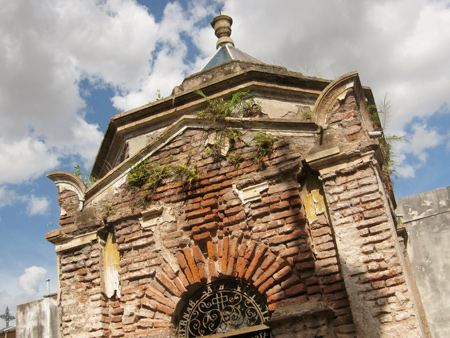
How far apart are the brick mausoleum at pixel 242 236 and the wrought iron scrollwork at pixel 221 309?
0.01m

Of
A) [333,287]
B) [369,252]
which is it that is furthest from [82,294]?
[369,252]

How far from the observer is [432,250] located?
34.2ft

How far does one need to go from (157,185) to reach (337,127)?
2424 millimetres

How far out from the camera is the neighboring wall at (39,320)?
7.91m

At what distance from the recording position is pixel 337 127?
5281 millimetres

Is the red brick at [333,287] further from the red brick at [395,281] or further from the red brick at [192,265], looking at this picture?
the red brick at [192,265]

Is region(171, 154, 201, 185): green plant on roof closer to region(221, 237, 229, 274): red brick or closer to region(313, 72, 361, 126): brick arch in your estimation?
region(221, 237, 229, 274): red brick

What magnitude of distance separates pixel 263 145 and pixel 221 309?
2021mm

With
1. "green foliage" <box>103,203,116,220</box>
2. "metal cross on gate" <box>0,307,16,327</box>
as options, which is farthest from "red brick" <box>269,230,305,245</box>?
"metal cross on gate" <box>0,307,16,327</box>

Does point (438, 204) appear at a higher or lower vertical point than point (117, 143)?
lower

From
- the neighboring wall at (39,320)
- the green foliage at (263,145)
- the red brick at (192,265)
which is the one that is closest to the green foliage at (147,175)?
the red brick at (192,265)

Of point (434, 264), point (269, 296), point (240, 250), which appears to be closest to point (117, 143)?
point (240, 250)

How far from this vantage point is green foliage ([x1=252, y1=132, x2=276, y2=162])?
546cm

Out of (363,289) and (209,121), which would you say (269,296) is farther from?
(209,121)
